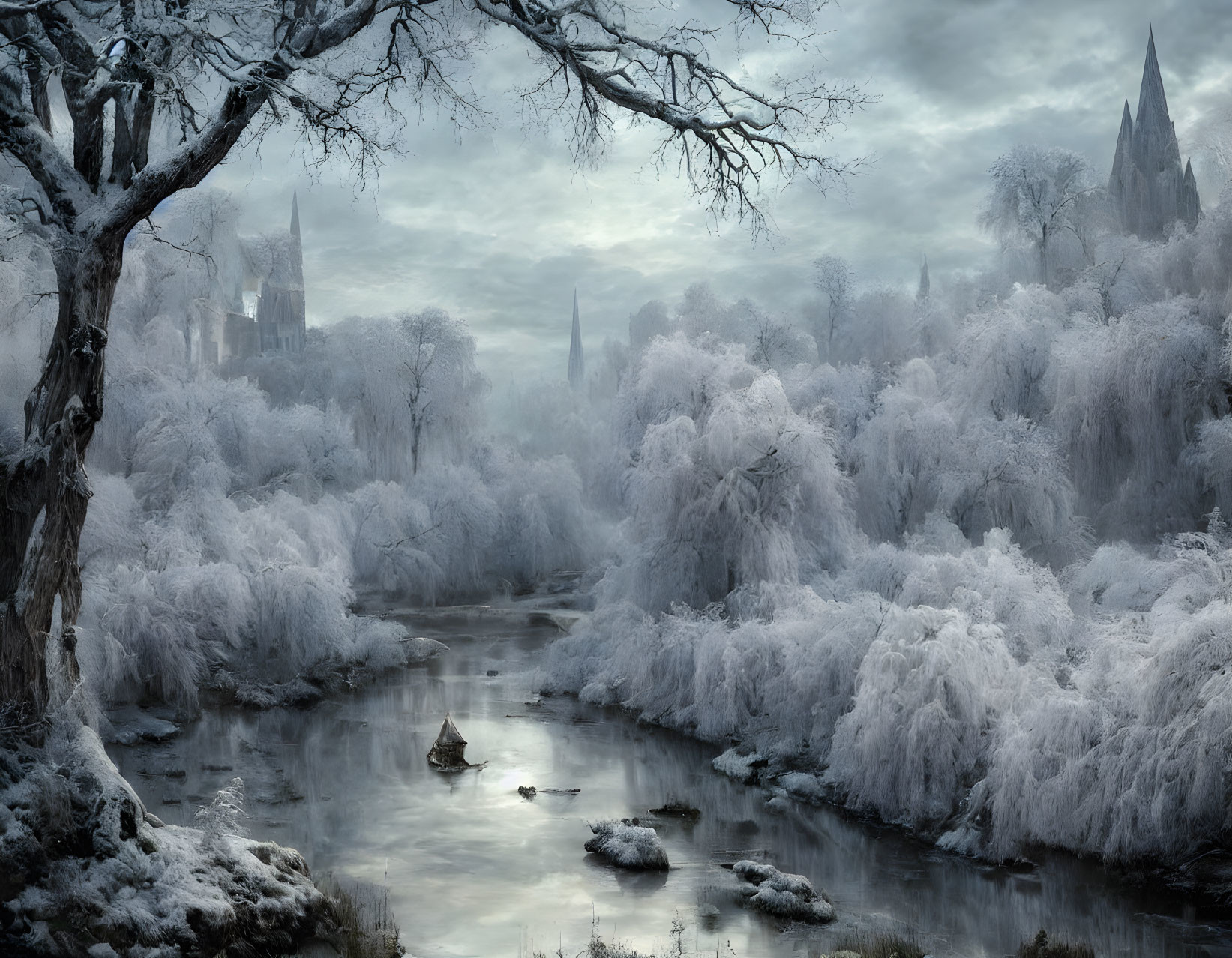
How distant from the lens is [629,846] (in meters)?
12.4

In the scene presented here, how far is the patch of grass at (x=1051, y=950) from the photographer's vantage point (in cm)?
960

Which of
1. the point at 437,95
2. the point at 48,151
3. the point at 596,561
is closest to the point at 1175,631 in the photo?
the point at 437,95

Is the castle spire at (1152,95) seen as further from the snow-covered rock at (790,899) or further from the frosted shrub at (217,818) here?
the frosted shrub at (217,818)

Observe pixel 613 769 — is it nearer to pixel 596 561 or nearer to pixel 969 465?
pixel 969 465

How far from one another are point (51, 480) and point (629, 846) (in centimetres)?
778

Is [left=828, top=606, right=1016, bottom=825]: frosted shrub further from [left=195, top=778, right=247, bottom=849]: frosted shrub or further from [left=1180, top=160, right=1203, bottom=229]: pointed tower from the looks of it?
[left=1180, top=160, right=1203, bottom=229]: pointed tower

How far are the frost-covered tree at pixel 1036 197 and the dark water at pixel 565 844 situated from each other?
25030 millimetres

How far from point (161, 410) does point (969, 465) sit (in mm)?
18650

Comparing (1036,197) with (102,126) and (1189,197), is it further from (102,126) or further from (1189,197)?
(102,126)

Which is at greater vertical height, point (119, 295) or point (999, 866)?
point (119, 295)

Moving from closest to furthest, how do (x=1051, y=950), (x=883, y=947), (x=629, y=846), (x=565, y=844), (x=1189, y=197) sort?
(x=883, y=947)
(x=1051, y=950)
(x=629, y=846)
(x=565, y=844)
(x=1189, y=197)

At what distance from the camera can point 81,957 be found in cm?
682

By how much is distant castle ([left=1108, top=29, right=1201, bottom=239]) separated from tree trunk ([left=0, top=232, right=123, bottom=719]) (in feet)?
117

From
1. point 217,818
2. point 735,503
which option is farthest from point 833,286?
point 217,818
